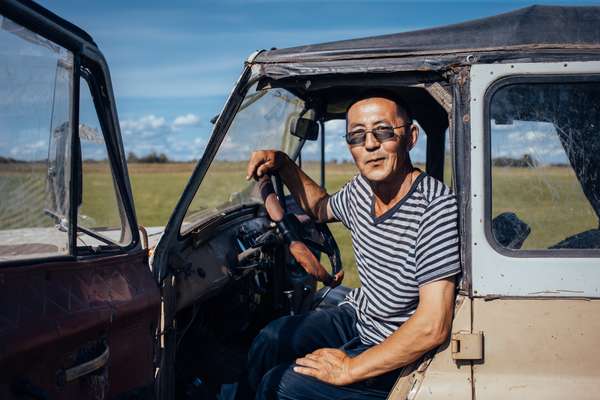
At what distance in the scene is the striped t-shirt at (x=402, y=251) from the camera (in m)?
2.23

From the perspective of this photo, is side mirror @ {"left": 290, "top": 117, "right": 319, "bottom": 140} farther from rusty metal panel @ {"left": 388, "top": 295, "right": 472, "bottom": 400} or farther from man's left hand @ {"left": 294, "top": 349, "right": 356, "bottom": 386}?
rusty metal panel @ {"left": 388, "top": 295, "right": 472, "bottom": 400}

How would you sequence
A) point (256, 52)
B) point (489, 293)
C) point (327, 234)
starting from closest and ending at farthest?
point (489, 293), point (256, 52), point (327, 234)

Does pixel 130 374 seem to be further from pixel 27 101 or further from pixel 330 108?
pixel 330 108

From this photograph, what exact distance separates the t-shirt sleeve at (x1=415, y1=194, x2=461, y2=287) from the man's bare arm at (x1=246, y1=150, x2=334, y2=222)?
3.11 ft

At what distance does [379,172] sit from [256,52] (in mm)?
637

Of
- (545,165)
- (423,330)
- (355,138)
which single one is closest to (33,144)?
(355,138)

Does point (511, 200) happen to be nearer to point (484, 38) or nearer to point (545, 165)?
point (545, 165)

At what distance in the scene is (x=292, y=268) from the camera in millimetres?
3844

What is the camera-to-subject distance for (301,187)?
3.33m

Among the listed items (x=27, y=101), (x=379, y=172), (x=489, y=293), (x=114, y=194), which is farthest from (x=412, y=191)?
(x=27, y=101)

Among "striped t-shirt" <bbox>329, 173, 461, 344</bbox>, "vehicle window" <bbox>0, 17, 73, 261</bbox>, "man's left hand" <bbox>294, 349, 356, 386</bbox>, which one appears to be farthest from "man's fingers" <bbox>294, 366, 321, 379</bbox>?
"vehicle window" <bbox>0, 17, 73, 261</bbox>

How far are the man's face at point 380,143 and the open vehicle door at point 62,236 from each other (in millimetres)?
887

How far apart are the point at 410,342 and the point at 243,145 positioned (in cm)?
162

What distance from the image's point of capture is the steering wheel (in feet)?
9.27
